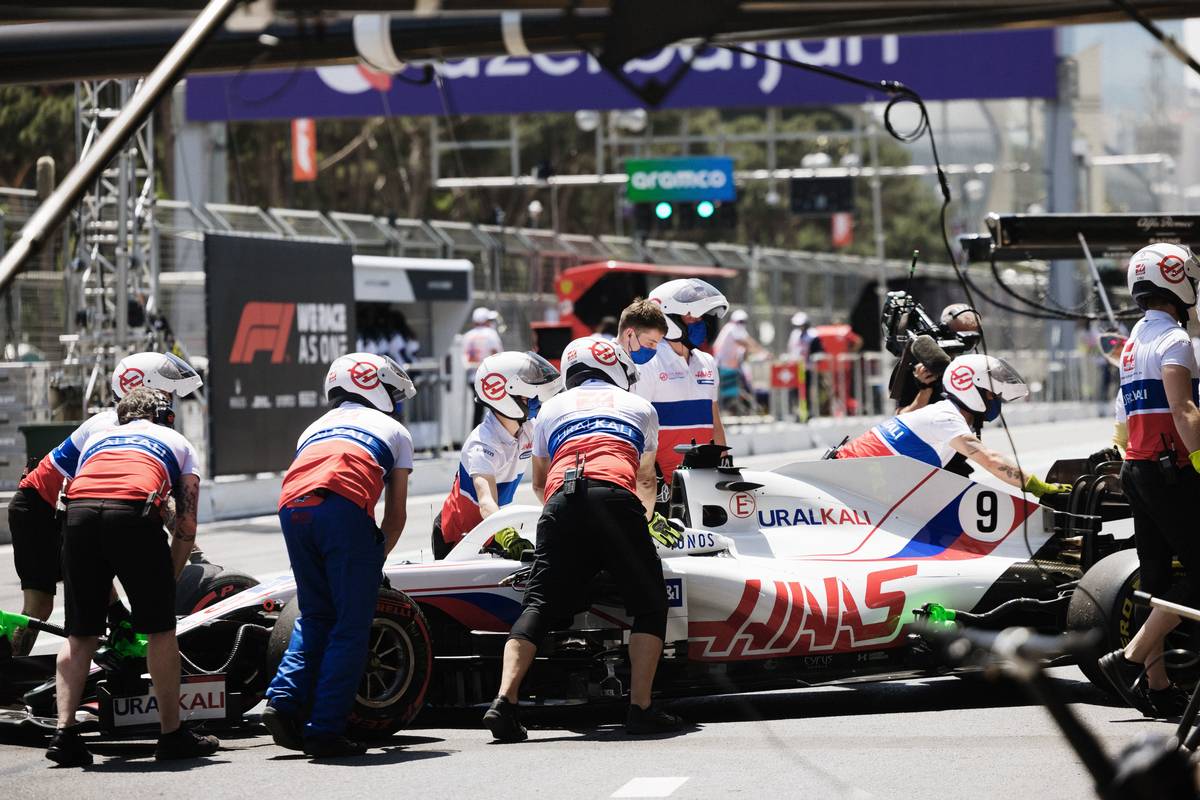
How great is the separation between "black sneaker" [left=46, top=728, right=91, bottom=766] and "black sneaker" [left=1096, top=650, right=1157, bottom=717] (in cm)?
411

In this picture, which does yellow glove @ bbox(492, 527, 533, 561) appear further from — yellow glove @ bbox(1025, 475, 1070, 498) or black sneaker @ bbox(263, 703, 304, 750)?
yellow glove @ bbox(1025, 475, 1070, 498)

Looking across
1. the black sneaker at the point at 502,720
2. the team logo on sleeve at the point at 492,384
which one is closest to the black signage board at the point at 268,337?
the team logo on sleeve at the point at 492,384

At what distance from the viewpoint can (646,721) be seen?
7.70 meters

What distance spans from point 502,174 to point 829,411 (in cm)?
2935

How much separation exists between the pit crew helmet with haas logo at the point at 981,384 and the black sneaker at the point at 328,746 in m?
3.77

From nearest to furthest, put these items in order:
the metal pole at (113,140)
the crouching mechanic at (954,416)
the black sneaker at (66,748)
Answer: the metal pole at (113,140)
the black sneaker at (66,748)
the crouching mechanic at (954,416)

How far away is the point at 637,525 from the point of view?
25.3 feet

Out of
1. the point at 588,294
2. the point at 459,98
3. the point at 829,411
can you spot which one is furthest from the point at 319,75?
the point at 829,411

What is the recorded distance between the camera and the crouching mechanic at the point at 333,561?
7348 mm

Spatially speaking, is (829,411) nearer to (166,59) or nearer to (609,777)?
(609,777)

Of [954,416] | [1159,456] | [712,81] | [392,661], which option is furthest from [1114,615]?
[712,81]

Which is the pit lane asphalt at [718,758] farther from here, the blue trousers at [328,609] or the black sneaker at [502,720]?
the blue trousers at [328,609]

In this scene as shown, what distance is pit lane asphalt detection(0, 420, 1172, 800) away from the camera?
6523 millimetres

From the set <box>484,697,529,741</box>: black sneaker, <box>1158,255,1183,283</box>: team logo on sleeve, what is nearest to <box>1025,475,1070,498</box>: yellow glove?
<box>1158,255,1183,283</box>: team logo on sleeve
